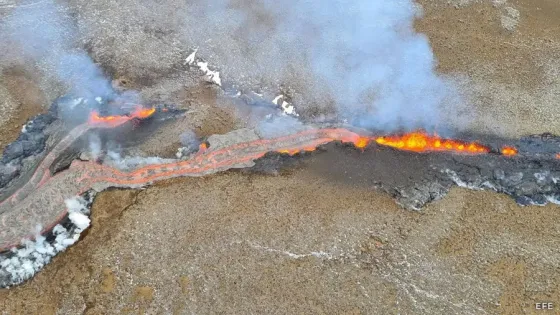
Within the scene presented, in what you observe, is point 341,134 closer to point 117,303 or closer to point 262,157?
point 262,157

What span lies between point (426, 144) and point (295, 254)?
7.29m

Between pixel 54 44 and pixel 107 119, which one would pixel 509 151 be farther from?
pixel 54 44

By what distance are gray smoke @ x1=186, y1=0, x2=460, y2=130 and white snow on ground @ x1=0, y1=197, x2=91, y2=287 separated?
867 cm

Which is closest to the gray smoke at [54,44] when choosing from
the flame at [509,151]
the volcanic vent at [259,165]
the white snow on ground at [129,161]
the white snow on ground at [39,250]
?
the volcanic vent at [259,165]

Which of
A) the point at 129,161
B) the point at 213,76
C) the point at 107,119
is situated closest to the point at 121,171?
the point at 129,161

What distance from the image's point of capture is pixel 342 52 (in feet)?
73.8

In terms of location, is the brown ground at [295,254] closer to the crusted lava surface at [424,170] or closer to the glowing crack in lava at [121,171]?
the crusted lava surface at [424,170]

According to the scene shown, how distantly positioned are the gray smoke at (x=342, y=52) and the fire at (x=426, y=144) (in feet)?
1.55

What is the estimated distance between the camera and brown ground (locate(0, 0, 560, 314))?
1526 centimetres

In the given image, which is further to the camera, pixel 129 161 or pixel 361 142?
pixel 361 142

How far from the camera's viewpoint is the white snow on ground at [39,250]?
15586 millimetres

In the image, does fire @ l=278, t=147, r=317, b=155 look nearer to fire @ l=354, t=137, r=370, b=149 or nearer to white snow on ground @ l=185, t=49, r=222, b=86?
fire @ l=354, t=137, r=370, b=149

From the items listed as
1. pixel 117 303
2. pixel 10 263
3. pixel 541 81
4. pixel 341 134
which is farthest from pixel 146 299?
pixel 541 81

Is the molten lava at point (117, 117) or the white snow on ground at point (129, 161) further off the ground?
the molten lava at point (117, 117)
